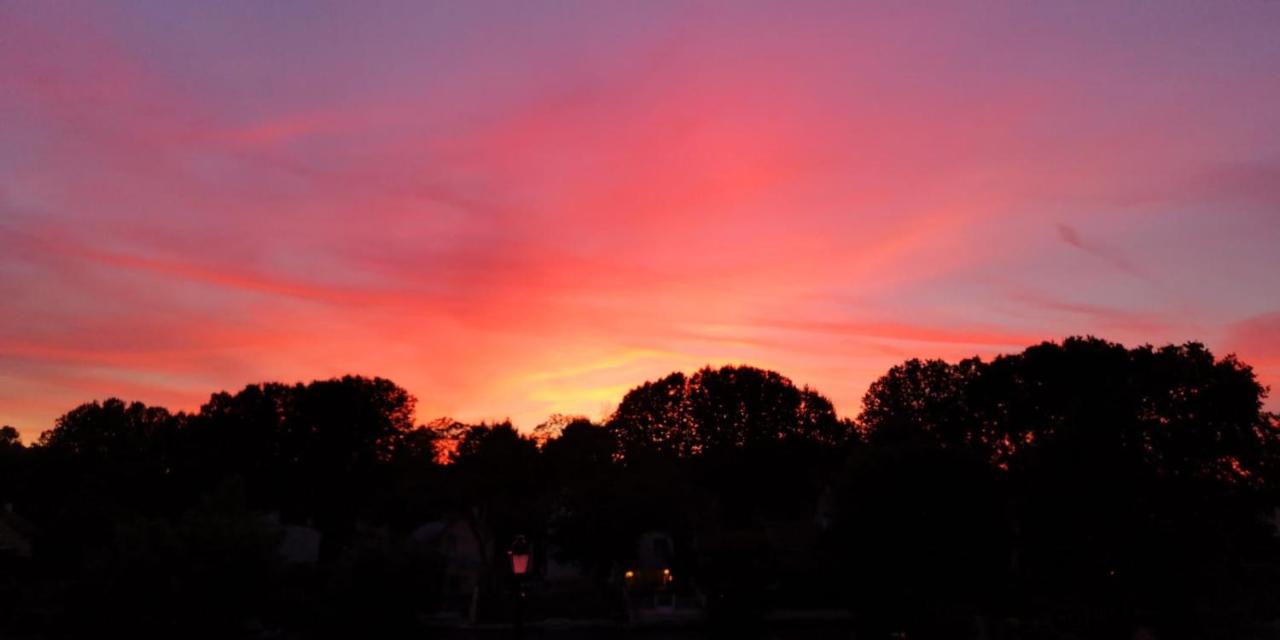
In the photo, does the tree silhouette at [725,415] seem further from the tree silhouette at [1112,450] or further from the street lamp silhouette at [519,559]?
the street lamp silhouette at [519,559]

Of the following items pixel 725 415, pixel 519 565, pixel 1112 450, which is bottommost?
pixel 519 565

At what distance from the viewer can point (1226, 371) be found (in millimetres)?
58031

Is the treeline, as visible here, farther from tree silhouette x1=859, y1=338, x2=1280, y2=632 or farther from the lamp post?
the lamp post

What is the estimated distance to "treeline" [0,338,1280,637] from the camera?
30.5 m

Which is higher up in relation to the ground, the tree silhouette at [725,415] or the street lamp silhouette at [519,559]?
the tree silhouette at [725,415]

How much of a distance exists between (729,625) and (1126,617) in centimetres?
1426

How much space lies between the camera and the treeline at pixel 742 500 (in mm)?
30469

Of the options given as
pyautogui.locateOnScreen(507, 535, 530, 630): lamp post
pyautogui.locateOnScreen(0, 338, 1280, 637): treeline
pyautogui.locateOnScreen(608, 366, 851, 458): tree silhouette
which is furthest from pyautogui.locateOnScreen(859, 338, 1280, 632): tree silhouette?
pyautogui.locateOnScreen(507, 535, 530, 630): lamp post

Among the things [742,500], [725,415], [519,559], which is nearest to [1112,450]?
[519,559]

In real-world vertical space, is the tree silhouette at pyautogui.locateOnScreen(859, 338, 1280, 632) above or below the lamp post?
above

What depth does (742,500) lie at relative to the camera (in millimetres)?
83000

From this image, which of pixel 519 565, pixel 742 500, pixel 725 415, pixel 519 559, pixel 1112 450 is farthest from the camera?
pixel 725 415

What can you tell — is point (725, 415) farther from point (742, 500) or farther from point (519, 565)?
point (519, 565)

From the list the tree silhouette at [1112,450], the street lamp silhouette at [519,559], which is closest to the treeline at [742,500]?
the tree silhouette at [1112,450]
